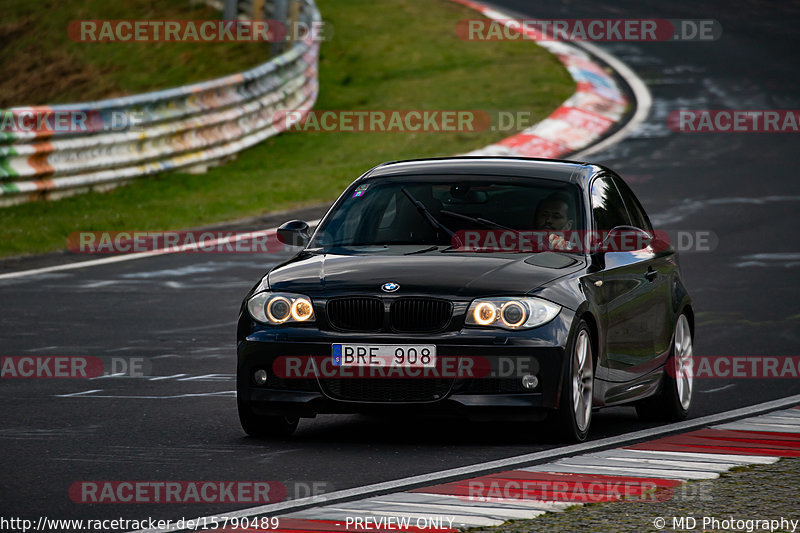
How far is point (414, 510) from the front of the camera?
665 cm

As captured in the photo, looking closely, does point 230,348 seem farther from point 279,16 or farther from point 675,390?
point 279,16

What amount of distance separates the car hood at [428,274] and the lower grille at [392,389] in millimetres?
450

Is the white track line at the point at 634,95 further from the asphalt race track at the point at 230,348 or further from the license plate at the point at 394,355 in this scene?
the license plate at the point at 394,355

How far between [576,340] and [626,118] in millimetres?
17043

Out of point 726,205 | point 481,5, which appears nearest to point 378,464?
point 726,205

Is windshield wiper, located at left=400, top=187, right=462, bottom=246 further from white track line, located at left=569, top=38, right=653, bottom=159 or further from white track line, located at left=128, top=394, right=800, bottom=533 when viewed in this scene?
white track line, located at left=569, top=38, right=653, bottom=159

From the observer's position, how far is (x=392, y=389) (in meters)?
8.30

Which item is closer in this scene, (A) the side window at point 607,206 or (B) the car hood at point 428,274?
(B) the car hood at point 428,274

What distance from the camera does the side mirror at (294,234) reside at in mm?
9570

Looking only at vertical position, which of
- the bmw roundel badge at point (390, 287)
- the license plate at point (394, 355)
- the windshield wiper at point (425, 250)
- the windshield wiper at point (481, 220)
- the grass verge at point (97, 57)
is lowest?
the license plate at point (394, 355)

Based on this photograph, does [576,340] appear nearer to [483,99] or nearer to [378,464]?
[378,464]

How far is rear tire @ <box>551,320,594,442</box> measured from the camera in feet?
27.3

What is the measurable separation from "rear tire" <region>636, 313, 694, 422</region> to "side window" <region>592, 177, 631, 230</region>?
2.59 ft

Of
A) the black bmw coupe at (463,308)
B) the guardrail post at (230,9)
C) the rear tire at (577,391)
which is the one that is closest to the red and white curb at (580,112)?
the guardrail post at (230,9)
